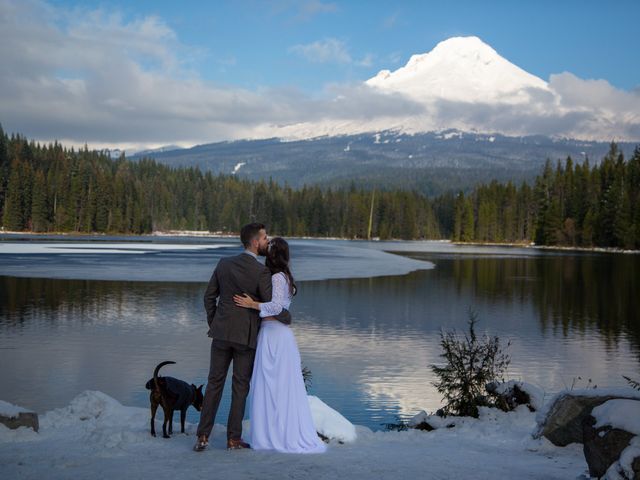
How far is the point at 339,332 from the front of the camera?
21.3 m

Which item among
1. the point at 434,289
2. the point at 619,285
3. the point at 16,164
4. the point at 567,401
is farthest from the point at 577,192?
the point at 567,401

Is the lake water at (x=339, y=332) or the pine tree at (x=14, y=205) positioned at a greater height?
the pine tree at (x=14, y=205)

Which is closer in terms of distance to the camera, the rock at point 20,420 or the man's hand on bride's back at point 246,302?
the man's hand on bride's back at point 246,302

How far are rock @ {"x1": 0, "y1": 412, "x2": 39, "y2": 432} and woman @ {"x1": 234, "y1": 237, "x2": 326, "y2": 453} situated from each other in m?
2.69

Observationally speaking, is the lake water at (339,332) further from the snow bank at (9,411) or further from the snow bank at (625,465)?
the snow bank at (625,465)

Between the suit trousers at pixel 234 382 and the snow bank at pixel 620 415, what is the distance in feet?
12.3

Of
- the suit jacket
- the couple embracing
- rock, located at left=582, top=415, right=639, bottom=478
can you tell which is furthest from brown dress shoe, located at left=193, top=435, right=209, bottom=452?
rock, located at left=582, top=415, right=639, bottom=478

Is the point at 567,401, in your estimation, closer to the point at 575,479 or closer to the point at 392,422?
the point at 575,479

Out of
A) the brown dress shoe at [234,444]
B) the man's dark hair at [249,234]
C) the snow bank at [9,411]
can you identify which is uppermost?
the man's dark hair at [249,234]

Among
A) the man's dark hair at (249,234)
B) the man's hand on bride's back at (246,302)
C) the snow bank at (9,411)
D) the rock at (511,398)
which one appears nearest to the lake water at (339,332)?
the rock at (511,398)

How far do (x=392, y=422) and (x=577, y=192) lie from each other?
380ft

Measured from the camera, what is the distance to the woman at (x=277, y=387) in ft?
27.1

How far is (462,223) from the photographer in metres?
160

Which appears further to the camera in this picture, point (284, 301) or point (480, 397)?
point (480, 397)
